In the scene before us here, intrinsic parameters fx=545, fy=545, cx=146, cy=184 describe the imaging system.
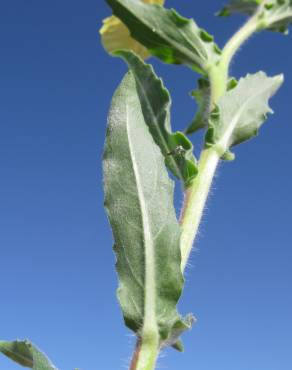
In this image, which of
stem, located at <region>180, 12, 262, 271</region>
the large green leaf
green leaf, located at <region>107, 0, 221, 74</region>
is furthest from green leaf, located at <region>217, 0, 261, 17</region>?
green leaf, located at <region>107, 0, 221, 74</region>

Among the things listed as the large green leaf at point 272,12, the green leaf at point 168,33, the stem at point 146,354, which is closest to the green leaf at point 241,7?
the large green leaf at point 272,12

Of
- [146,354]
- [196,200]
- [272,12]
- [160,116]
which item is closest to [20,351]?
[146,354]

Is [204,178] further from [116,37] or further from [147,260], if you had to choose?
[116,37]

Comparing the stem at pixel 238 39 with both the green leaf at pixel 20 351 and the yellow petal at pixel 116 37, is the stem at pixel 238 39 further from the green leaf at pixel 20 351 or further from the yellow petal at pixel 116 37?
the green leaf at pixel 20 351

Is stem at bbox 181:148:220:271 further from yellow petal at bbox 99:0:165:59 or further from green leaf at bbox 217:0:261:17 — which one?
green leaf at bbox 217:0:261:17

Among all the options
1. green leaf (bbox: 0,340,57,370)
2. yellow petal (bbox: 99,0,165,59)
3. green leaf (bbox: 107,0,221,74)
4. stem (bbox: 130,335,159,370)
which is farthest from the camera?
yellow petal (bbox: 99,0,165,59)
